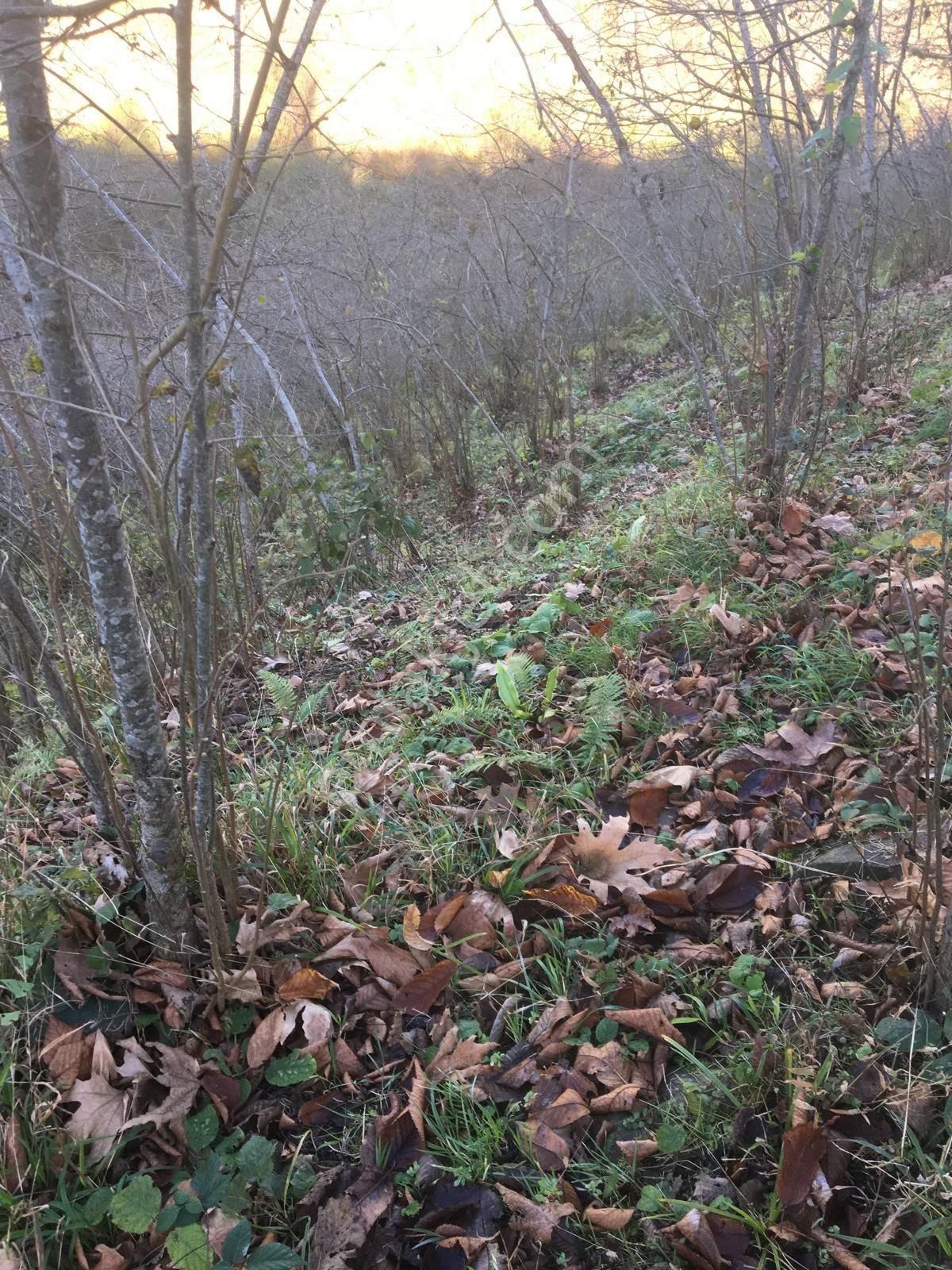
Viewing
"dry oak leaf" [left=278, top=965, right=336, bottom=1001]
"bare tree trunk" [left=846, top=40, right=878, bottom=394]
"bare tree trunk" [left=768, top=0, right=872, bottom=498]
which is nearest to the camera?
"dry oak leaf" [left=278, top=965, right=336, bottom=1001]

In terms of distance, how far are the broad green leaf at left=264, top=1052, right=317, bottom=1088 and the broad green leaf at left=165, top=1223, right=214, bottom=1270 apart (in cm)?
31

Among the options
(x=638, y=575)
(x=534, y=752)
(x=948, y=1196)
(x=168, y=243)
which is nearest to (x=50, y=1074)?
(x=534, y=752)

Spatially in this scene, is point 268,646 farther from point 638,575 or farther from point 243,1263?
point 243,1263

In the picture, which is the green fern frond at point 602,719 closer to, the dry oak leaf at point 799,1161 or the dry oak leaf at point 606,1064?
the dry oak leaf at point 606,1064

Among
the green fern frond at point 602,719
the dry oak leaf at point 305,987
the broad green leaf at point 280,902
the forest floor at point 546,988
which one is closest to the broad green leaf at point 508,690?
the forest floor at point 546,988

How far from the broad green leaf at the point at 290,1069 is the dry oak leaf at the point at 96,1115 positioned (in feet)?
0.99

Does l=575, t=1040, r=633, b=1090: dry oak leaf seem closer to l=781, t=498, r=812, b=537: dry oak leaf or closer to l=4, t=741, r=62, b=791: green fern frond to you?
l=4, t=741, r=62, b=791: green fern frond

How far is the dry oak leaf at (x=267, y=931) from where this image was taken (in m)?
1.93

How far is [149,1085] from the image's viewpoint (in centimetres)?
166

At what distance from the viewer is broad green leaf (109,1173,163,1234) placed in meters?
1.42

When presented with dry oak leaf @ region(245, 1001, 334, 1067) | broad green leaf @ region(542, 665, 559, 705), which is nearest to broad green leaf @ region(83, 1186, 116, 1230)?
dry oak leaf @ region(245, 1001, 334, 1067)

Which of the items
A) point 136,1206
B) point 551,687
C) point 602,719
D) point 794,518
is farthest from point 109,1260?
point 794,518

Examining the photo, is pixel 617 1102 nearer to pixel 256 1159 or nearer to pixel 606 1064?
pixel 606 1064

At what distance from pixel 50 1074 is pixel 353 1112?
67 centimetres
